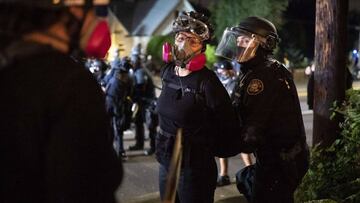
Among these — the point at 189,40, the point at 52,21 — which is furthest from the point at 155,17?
the point at 52,21

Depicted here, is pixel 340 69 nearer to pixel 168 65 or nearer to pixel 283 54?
pixel 168 65

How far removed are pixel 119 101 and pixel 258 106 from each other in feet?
17.4

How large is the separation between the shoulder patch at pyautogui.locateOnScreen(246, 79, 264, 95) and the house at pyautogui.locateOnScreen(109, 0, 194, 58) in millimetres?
31366

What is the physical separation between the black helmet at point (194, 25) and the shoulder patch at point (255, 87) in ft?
1.49

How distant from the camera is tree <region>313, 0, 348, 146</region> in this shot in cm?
451

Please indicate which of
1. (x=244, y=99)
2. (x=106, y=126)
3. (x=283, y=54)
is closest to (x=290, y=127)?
(x=244, y=99)

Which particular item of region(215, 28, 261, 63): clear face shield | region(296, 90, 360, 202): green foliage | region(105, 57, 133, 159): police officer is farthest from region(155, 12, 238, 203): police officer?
region(105, 57, 133, 159): police officer

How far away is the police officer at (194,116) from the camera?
323cm

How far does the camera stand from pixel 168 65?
360 cm

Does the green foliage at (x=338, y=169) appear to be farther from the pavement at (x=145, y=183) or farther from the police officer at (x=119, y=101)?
the police officer at (x=119, y=101)

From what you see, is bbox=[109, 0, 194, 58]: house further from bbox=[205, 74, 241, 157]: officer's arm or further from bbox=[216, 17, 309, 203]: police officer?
bbox=[205, 74, 241, 157]: officer's arm

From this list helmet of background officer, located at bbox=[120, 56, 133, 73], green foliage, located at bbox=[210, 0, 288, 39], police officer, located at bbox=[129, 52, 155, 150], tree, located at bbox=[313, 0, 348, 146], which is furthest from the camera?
green foliage, located at bbox=[210, 0, 288, 39]

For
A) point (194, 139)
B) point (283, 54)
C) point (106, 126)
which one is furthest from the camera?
point (283, 54)

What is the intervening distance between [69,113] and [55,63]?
0.15 meters
